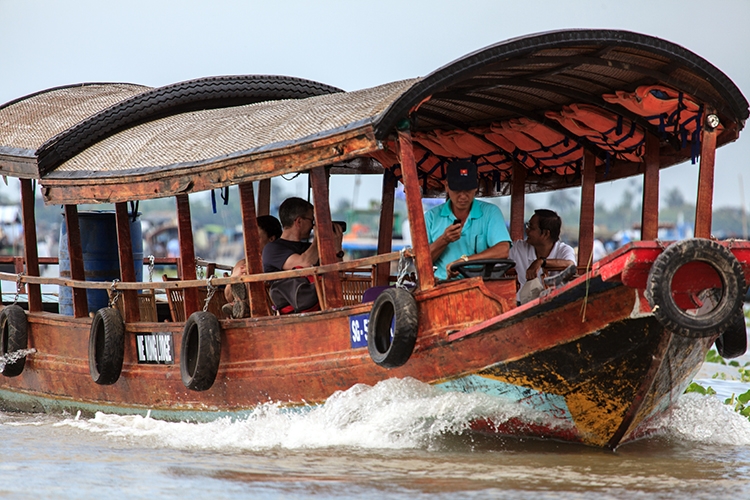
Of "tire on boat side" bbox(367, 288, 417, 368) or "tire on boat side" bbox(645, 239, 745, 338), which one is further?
"tire on boat side" bbox(367, 288, 417, 368)

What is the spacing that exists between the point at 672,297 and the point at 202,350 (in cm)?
309

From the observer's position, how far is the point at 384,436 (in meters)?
5.09

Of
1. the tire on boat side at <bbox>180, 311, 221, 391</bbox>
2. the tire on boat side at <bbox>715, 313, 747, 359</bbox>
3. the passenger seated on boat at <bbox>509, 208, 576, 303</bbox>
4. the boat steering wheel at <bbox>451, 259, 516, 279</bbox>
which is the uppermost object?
the passenger seated on boat at <bbox>509, 208, 576, 303</bbox>

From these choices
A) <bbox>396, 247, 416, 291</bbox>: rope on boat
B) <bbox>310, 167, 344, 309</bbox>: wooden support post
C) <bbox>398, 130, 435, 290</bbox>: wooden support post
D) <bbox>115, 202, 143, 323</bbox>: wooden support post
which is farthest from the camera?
<bbox>115, 202, 143, 323</bbox>: wooden support post

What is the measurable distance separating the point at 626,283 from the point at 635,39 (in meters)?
1.34

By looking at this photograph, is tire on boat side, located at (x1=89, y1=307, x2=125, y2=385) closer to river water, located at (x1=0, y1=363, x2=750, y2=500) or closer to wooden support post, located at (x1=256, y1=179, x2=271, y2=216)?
river water, located at (x1=0, y1=363, x2=750, y2=500)

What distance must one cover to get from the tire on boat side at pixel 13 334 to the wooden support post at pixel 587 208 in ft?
14.1

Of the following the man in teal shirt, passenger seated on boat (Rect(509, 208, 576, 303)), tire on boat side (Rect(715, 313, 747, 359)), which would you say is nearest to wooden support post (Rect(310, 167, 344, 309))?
the man in teal shirt

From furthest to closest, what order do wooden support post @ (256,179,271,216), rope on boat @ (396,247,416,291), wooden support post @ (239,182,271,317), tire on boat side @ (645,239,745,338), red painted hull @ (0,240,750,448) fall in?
wooden support post @ (256,179,271,216) → wooden support post @ (239,182,271,317) → rope on boat @ (396,247,416,291) → red painted hull @ (0,240,750,448) → tire on boat side @ (645,239,745,338)

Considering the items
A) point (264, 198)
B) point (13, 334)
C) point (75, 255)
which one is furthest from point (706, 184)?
point (13, 334)

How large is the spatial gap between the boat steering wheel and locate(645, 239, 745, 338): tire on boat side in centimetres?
104

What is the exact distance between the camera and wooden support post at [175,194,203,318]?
6.23m

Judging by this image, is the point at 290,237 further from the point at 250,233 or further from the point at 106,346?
the point at 106,346

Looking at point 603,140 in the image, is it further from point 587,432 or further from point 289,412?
point 289,412
